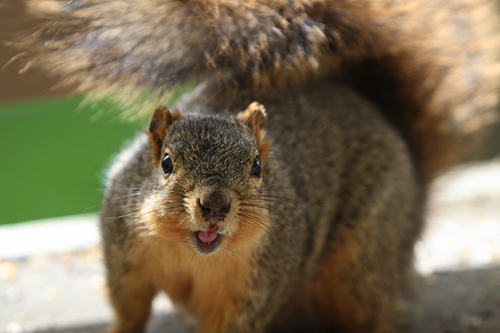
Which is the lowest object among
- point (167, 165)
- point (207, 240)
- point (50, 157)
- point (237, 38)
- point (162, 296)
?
point (162, 296)

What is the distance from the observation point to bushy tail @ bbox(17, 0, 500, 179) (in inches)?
54.6

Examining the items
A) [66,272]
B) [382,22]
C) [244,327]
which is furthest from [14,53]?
[66,272]

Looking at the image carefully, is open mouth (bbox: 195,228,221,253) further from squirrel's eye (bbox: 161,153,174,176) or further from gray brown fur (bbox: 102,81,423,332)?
squirrel's eye (bbox: 161,153,174,176)

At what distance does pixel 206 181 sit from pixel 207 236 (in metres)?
0.13

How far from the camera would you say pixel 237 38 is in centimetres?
143

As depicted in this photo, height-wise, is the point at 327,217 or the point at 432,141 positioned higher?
the point at 432,141

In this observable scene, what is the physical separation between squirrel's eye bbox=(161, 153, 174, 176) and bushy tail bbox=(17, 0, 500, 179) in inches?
12.2

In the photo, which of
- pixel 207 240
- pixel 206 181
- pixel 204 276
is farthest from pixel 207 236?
pixel 204 276

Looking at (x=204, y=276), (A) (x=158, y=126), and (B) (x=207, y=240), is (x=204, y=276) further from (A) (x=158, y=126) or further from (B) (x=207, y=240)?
(A) (x=158, y=126)

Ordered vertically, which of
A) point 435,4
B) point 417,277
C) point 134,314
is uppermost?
point 435,4

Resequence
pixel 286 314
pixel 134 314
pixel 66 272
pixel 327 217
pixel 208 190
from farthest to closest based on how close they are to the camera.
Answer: pixel 66 272 → pixel 286 314 → pixel 327 217 → pixel 134 314 → pixel 208 190

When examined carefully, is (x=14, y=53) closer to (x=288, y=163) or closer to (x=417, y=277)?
(x=288, y=163)

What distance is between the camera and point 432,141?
2227mm

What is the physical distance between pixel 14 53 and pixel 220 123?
2.11 feet
